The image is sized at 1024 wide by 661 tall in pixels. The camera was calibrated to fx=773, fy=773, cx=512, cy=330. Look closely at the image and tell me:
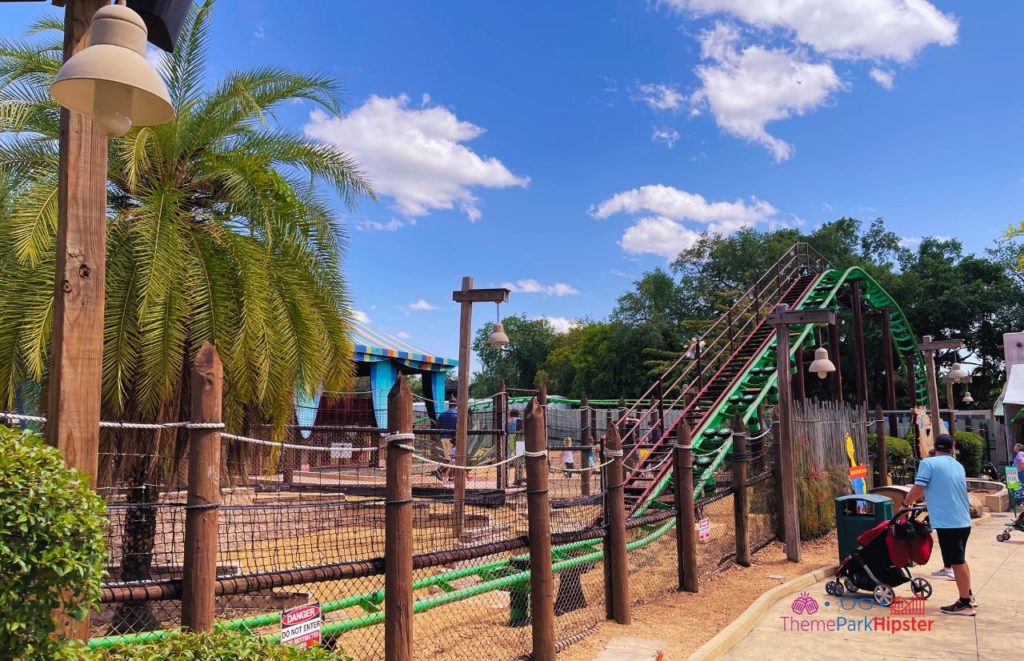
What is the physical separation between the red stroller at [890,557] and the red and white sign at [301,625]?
6013mm

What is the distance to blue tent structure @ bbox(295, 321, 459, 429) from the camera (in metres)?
25.0

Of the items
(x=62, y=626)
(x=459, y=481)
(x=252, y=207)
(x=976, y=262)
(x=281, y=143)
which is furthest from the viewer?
(x=976, y=262)

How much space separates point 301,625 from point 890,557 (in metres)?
6.23

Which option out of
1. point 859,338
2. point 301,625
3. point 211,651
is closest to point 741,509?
point 301,625

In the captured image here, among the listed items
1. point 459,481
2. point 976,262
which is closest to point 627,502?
point 459,481

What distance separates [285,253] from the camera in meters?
8.47

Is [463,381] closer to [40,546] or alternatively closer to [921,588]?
[921,588]

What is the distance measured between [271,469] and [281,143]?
12.0 feet

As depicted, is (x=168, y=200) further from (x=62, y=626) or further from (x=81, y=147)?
(x=62, y=626)

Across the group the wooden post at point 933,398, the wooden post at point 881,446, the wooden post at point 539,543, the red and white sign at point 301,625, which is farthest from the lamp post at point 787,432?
the wooden post at point 933,398

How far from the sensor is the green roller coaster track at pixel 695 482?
5.41 m
